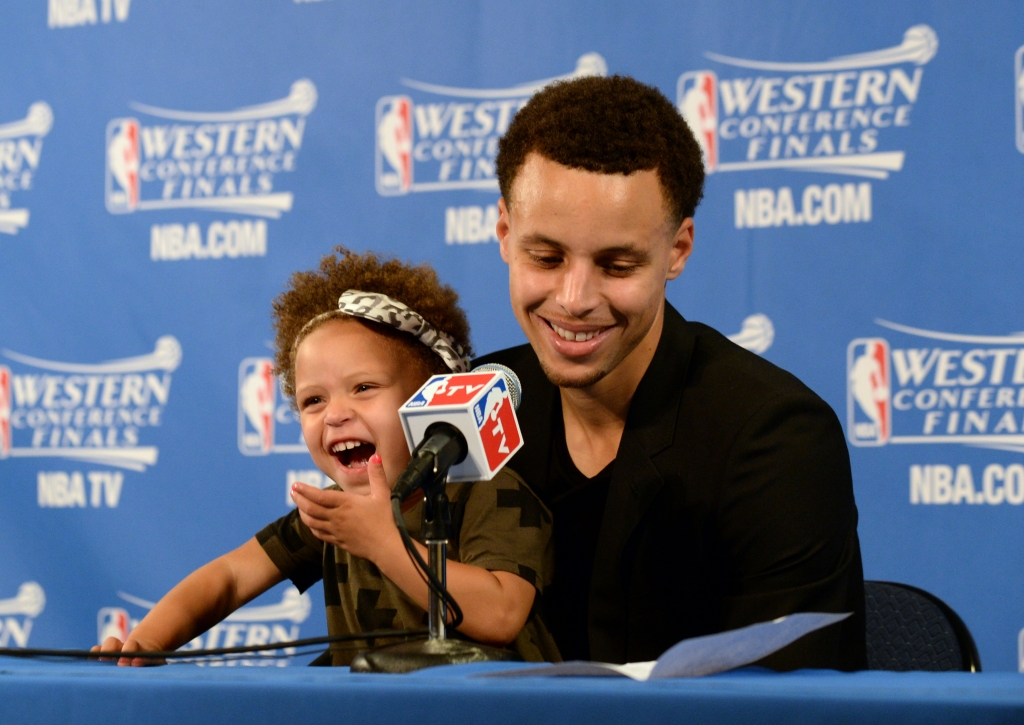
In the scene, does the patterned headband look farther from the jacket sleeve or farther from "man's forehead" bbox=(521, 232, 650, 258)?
the jacket sleeve

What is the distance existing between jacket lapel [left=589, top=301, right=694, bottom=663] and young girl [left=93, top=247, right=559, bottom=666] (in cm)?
7

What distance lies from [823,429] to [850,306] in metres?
0.98

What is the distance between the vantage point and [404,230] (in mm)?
2475

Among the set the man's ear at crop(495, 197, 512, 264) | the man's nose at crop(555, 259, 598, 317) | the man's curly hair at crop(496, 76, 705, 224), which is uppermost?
the man's curly hair at crop(496, 76, 705, 224)

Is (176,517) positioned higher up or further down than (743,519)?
further down

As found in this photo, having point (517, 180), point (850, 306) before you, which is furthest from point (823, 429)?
point (850, 306)

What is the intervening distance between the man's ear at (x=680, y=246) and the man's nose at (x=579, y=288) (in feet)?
0.47

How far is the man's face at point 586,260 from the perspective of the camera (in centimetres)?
117

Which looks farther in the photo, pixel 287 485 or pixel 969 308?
pixel 287 485

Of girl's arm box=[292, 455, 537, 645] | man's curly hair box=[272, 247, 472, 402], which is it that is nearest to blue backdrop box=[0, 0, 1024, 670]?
man's curly hair box=[272, 247, 472, 402]

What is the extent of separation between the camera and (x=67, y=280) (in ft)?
8.95

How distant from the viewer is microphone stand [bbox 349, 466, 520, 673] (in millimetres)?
698

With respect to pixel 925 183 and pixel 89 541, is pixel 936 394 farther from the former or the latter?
pixel 89 541

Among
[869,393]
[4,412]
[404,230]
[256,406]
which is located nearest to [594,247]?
[869,393]
